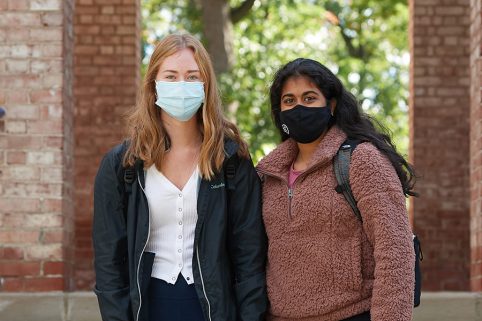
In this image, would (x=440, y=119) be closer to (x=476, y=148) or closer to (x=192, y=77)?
(x=476, y=148)

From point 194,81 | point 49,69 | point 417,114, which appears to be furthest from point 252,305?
point 417,114

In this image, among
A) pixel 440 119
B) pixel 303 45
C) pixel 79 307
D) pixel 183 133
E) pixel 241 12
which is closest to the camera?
pixel 183 133

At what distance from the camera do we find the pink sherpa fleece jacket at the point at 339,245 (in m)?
3.43

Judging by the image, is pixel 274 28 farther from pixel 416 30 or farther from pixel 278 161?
pixel 278 161

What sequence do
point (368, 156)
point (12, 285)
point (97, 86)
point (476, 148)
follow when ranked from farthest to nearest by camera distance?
point (97, 86) < point (476, 148) < point (12, 285) < point (368, 156)

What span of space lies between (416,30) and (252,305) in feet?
20.1

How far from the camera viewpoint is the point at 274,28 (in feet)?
58.6

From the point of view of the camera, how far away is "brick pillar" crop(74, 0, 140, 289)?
938 cm

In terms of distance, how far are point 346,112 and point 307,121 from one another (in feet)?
0.66

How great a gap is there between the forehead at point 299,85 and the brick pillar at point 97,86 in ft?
18.8

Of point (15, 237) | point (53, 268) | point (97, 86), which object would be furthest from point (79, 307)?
point (97, 86)

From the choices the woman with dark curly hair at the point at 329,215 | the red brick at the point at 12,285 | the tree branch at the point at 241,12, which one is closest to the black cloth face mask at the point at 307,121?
the woman with dark curly hair at the point at 329,215

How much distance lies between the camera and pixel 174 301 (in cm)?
374

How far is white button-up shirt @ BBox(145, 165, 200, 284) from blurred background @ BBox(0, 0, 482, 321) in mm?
627
